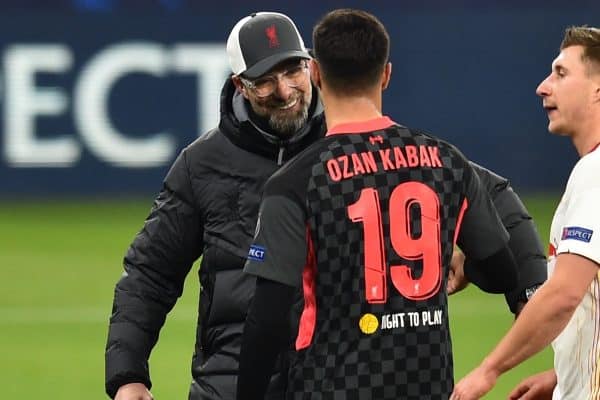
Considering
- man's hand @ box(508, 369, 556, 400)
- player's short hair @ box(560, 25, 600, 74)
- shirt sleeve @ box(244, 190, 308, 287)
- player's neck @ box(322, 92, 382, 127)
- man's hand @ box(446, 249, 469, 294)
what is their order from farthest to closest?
man's hand @ box(446, 249, 469, 294) → man's hand @ box(508, 369, 556, 400) → player's short hair @ box(560, 25, 600, 74) → player's neck @ box(322, 92, 382, 127) → shirt sleeve @ box(244, 190, 308, 287)

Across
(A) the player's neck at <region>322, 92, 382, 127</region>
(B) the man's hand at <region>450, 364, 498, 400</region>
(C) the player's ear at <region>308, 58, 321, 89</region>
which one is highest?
(C) the player's ear at <region>308, 58, 321, 89</region>

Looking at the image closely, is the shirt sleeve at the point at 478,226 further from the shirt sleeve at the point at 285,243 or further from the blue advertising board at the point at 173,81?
the blue advertising board at the point at 173,81

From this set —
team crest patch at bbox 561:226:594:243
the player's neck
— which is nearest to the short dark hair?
the player's neck

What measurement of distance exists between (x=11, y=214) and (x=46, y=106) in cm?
103

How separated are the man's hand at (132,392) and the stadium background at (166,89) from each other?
969 centimetres

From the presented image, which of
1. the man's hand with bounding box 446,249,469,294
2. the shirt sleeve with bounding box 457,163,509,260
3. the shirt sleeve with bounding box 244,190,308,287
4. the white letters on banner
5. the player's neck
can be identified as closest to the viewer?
the shirt sleeve with bounding box 244,190,308,287

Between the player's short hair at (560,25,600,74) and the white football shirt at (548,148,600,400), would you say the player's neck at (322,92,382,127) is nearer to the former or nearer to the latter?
the white football shirt at (548,148,600,400)

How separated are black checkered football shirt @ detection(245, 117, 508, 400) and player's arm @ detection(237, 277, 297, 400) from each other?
0.14ft

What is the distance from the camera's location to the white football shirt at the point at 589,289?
4.28 m

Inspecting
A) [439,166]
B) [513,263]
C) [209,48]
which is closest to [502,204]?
[513,263]

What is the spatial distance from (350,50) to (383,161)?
280mm

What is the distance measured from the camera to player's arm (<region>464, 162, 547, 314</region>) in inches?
191

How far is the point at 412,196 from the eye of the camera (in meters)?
3.98

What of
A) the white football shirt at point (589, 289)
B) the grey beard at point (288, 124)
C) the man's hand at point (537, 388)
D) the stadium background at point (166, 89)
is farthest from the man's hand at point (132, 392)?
the stadium background at point (166, 89)
